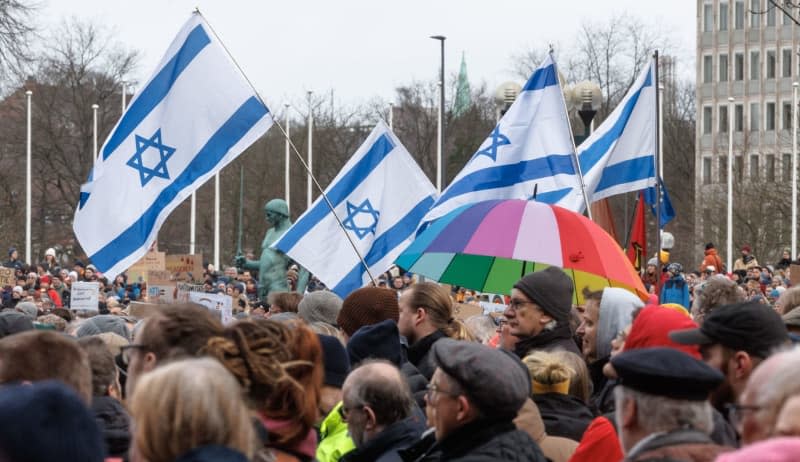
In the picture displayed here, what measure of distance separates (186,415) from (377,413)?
2046mm

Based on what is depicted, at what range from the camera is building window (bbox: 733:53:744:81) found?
93.3m

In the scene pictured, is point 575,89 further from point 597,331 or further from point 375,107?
point 375,107

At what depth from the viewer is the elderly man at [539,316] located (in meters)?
7.68

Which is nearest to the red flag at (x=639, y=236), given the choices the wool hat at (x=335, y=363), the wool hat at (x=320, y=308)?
the wool hat at (x=320, y=308)

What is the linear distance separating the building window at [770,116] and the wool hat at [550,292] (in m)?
85.5

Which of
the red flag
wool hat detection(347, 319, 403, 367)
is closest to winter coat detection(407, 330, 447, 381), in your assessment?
wool hat detection(347, 319, 403, 367)

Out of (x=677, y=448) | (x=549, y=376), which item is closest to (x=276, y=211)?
(x=549, y=376)

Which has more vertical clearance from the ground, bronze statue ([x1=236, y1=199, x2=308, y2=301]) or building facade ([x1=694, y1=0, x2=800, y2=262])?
building facade ([x1=694, y1=0, x2=800, y2=262])

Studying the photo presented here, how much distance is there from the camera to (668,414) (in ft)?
15.0

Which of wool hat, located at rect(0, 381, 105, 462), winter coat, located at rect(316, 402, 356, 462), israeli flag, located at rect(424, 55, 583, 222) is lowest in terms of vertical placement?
winter coat, located at rect(316, 402, 356, 462)

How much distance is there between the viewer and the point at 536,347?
7.66 meters

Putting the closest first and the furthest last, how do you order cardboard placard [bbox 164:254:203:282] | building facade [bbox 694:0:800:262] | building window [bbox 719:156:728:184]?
cardboard placard [bbox 164:254:203:282] < building window [bbox 719:156:728:184] < building facade [bbox 694:0:800:262]

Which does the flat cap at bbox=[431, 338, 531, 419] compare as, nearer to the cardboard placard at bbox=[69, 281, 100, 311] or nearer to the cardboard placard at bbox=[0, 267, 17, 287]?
the cardboard placard at bbox=[69, 281, 100, 311]

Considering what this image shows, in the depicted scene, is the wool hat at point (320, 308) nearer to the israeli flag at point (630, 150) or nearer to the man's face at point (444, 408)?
the man's face at point (444, 408)
